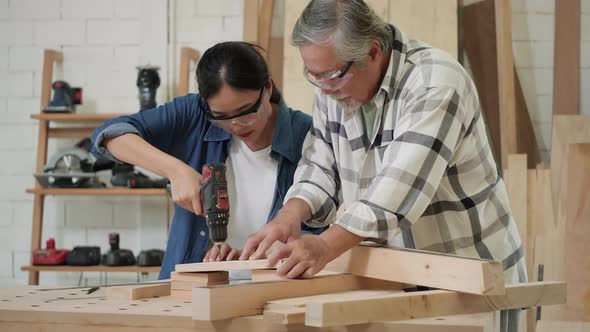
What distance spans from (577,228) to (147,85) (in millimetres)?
2663

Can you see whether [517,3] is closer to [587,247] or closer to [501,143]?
[501,143]

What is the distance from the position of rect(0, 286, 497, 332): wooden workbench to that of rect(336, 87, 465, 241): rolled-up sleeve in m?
0.28

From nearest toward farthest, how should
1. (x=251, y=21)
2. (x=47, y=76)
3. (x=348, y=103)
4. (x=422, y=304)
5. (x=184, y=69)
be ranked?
(x=422, y=304), (x=348, y=103), (x=251, y=21), (x=184, y=69), (x=47, y=76)

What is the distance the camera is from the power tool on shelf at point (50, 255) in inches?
207

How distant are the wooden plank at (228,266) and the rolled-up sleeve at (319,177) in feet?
1.03

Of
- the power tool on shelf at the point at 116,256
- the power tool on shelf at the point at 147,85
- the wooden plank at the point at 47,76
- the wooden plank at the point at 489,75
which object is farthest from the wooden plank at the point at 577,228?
the wooden plank at the point at 47,76

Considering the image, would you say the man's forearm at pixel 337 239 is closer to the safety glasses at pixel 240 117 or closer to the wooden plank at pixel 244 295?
the wooden plank at pixel 244 295

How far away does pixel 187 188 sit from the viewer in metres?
2.34

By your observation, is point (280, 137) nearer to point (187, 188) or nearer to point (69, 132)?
point (187, 188)

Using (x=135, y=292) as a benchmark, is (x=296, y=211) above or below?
above

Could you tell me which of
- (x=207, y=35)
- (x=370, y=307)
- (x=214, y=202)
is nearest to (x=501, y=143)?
(x=207, y=35)

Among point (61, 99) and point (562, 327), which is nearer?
point (562, 327)

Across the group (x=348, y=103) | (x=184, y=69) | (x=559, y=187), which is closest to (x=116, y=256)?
(x=184, y=69)

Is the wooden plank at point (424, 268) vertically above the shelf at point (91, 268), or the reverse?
the wooden plank at point (424, 268)
